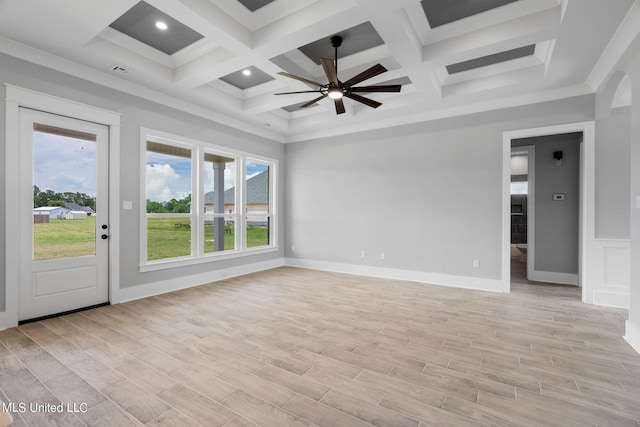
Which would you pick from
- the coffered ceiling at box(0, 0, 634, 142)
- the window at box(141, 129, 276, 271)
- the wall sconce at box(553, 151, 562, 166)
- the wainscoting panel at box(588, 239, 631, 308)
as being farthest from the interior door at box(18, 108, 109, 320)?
the wall sconce at box(553, 151, 562, 166)

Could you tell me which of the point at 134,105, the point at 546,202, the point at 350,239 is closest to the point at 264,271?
the point at 350,239

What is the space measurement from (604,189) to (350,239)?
3.99 m

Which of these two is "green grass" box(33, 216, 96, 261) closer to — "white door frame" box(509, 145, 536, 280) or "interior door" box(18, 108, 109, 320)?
"interior door" box(18, 108, 109, 320)

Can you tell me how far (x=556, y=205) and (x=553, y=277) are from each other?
1321mm

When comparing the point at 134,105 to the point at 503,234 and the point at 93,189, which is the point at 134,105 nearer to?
the point at 93,189

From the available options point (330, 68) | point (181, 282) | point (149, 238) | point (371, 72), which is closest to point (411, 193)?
point (371, 72)

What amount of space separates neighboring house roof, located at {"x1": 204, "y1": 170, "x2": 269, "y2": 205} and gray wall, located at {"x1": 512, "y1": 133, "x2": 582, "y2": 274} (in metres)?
5.37

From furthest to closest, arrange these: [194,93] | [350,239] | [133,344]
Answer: [350,239]
[194,93]
[133,344]

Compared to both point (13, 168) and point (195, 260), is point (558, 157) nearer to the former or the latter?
point (195, 260)

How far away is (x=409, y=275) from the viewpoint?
5.52m

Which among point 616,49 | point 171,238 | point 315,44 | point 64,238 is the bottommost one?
point 171,238

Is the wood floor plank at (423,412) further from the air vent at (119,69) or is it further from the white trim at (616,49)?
the air vent at (119,69)

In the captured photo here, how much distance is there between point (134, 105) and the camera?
428cm
